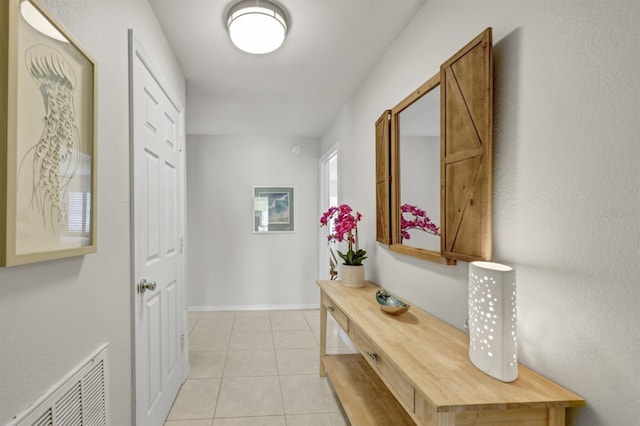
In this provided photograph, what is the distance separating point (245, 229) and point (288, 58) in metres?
2.73

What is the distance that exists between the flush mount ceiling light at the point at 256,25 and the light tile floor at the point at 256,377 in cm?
231

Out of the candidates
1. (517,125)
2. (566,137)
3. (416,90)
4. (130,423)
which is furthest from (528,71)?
(130,423)

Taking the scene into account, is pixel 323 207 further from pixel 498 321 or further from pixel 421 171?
pixel 498 321

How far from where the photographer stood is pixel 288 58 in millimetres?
2361

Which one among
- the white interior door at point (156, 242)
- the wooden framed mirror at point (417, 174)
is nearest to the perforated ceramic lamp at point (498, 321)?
the wooden framed mirror at point (417, 174)

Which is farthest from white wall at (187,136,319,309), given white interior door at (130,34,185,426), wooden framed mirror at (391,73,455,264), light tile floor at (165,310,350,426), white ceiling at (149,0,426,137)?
wooden framed mirror at (391,73,455,264)

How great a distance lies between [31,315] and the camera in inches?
33.6

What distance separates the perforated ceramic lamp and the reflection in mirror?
2.00 ft

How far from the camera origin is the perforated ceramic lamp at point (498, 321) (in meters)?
0.97

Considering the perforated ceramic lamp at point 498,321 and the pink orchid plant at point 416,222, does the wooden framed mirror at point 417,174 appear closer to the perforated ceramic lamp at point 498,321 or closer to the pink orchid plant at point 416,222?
the pink orchid plant at point 416,222

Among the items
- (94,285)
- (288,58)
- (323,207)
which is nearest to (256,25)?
(288,58)

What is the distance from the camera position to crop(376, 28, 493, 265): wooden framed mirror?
4.02 ft

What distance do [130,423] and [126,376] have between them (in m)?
0.23

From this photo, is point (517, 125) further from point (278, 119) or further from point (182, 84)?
point (278, 119)
